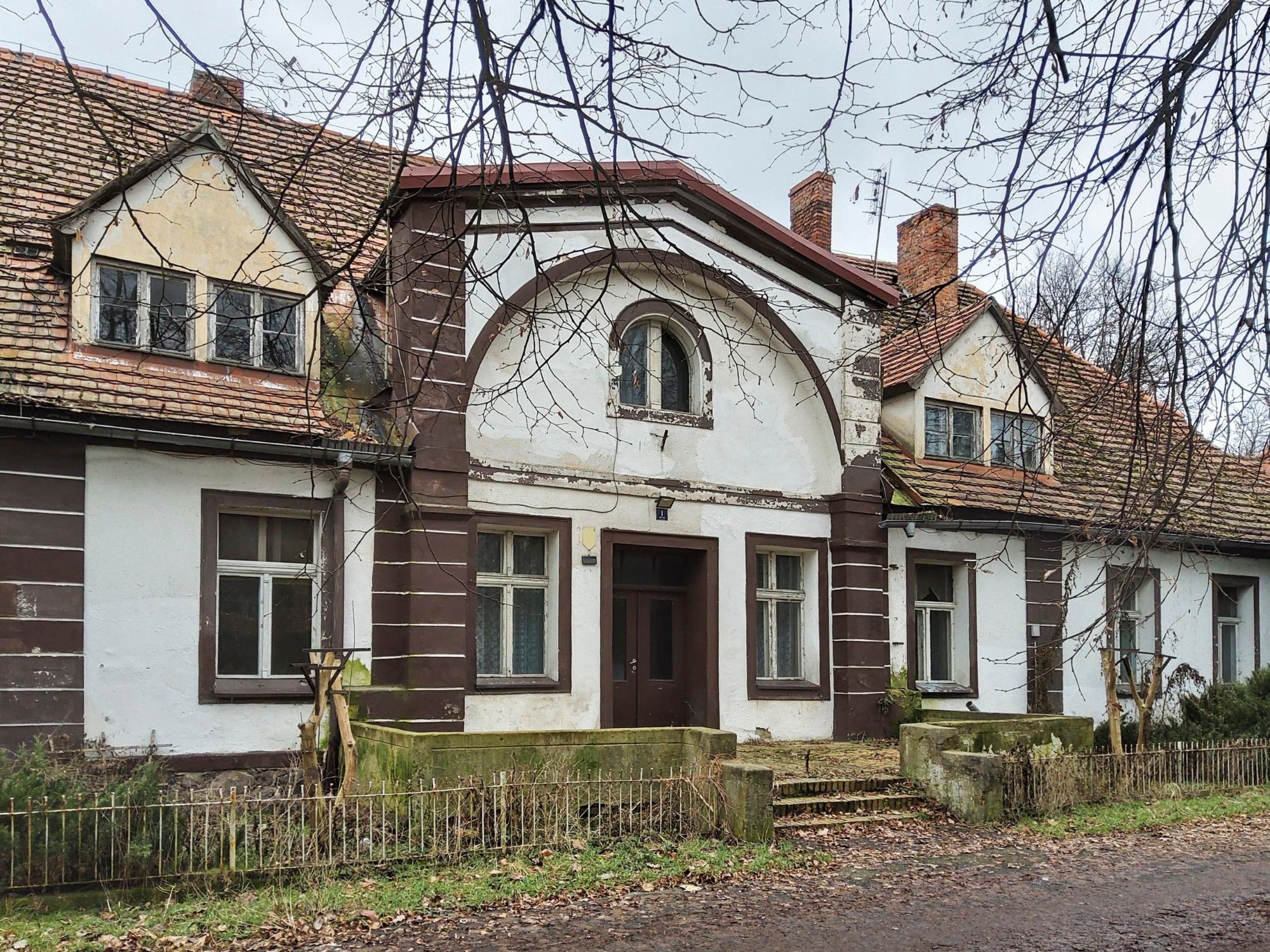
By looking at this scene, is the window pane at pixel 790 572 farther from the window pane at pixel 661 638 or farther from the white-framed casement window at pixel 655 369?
the white-framed casement window at pixel 655 369

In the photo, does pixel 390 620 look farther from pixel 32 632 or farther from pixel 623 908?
pixel 623 908

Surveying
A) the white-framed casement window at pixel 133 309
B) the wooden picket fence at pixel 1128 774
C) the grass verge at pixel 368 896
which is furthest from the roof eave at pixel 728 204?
the grass verge at pixel 368 896

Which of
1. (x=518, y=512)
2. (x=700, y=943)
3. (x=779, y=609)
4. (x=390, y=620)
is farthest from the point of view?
(x=779, y=609)

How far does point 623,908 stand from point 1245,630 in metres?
16.2

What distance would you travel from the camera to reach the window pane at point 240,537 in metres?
12.9

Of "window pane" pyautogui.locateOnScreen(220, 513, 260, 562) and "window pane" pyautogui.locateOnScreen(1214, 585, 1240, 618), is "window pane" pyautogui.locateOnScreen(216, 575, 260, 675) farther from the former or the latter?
"window pane" pyautogui.locateOnScreen(1214, 585, 1240, 618)

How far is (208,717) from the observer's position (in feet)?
40.6

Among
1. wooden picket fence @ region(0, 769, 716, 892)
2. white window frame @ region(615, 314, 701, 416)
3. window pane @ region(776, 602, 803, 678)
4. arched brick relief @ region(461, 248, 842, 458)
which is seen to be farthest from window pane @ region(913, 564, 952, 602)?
wooden picket fence @ region(0, 769, 716, 892)

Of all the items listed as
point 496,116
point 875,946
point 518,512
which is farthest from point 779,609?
point 496,116

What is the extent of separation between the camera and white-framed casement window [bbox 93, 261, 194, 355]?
12.6 m

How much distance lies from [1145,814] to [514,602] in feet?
24.2

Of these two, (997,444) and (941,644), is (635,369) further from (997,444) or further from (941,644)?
(941,644)

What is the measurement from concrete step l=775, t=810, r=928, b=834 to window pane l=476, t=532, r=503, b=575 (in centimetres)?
473

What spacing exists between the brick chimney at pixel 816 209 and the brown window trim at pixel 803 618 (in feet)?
24.4
